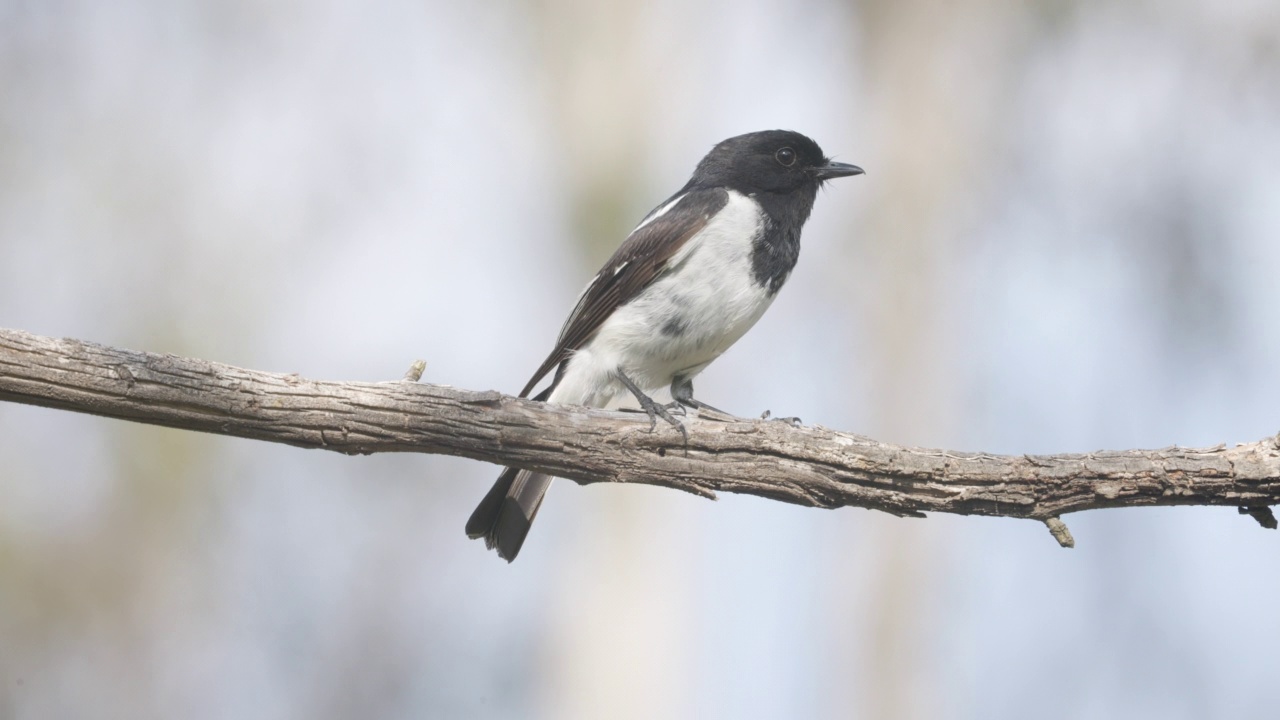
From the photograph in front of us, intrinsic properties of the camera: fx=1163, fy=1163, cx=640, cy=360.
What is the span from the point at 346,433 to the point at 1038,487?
81.4 inches

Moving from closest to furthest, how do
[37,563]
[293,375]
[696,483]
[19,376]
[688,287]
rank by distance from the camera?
[19,376], [293,375], [696,483], [688,287], [37,563]

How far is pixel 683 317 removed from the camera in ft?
15.9

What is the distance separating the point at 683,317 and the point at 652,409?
0.68 m

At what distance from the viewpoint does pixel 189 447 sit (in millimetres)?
9844

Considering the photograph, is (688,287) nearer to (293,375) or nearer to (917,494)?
(917,494)

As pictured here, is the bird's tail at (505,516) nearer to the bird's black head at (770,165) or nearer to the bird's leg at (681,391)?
the bird's leg at (681,391)

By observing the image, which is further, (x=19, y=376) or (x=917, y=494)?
(x=917, y=494)

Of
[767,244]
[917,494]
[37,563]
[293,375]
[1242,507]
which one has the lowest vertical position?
[37,563]

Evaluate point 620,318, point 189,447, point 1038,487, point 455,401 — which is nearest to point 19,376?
point 455,401

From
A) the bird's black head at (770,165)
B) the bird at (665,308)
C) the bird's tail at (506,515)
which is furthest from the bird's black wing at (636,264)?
the bird's tail at (506,515)

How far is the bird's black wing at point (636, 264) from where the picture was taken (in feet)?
16.5

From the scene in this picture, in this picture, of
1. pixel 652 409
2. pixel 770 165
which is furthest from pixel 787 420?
pixel 770 165

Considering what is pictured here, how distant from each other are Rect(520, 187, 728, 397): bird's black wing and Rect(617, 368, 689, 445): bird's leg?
0.31m

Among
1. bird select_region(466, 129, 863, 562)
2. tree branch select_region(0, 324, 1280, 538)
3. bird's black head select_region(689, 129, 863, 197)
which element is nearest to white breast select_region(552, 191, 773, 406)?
bird select_region(466, 129, 863, 562)
